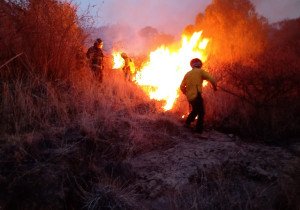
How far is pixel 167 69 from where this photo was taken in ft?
43.3

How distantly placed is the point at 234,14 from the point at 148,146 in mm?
19188

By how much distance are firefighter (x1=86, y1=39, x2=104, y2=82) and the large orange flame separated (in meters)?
1.64

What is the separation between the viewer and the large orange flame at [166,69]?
39.7 feet

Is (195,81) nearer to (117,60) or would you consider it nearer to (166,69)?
(166,69)

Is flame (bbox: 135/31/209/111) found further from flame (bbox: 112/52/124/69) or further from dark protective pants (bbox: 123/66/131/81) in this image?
Result: flame (bbox: 112/52/124/69)

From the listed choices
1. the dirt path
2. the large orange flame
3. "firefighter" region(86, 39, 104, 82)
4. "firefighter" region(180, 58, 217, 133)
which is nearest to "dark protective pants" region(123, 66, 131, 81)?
the large orange flame

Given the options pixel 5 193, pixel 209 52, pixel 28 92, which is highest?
pixel 209 52

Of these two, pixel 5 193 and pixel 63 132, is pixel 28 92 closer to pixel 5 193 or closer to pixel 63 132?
pixel 63 132

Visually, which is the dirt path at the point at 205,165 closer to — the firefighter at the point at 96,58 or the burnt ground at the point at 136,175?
Answer: the burnt ground at the point at 136,175

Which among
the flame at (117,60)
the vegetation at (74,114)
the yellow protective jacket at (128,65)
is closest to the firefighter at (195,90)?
the vegetation at (74,114)

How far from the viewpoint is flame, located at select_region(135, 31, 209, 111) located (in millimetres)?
12109

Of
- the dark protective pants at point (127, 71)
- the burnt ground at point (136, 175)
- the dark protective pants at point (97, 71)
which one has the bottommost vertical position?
the burnt ground at point (136, 175)

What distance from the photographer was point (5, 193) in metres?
4.52

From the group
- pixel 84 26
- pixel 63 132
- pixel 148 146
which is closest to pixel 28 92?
pixel 63 132
